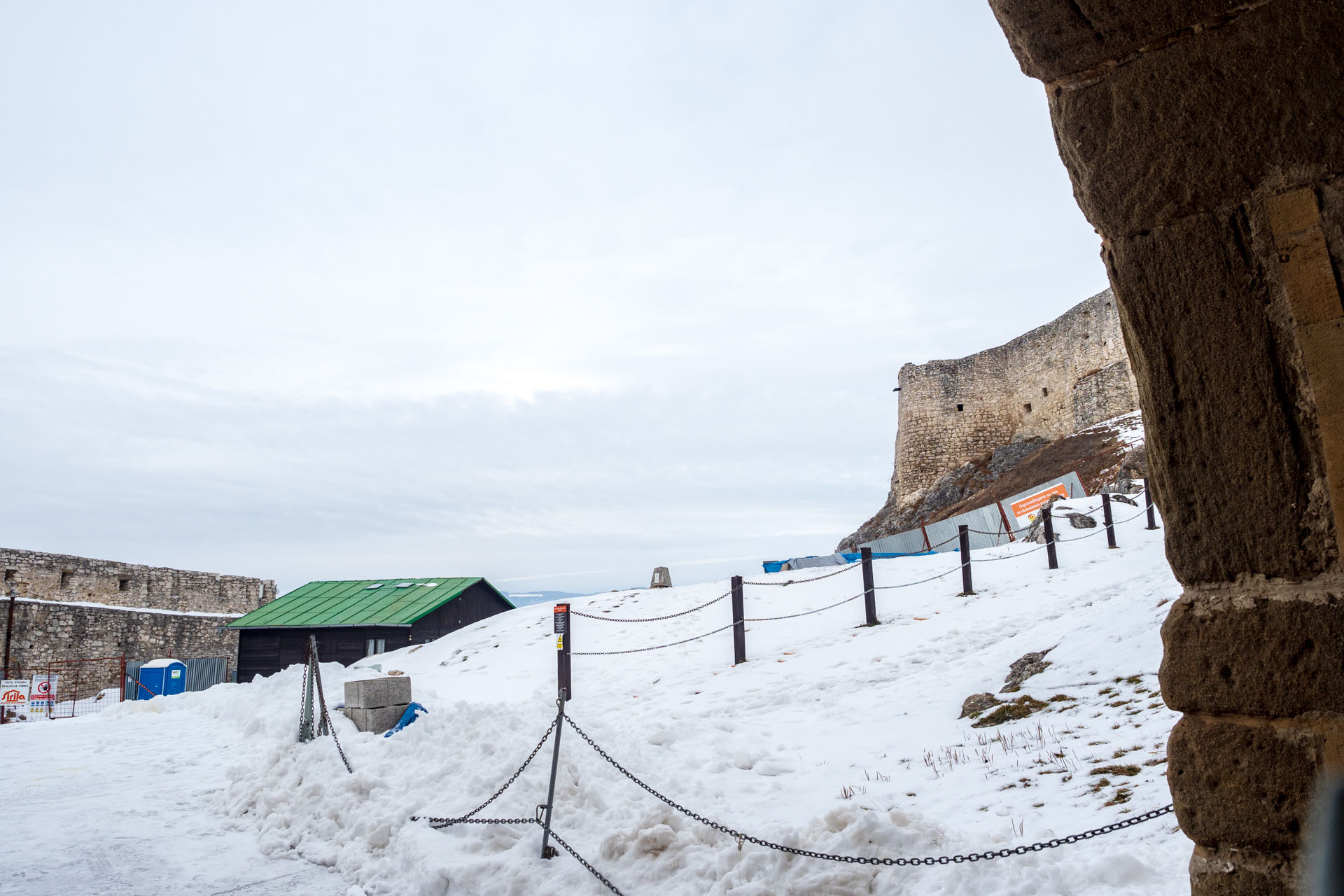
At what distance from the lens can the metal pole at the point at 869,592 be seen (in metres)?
11.3

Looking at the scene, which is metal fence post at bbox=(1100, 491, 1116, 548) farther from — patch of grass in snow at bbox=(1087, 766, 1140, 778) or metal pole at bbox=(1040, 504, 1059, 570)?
patch of grass in snow at bbox=(1087, 766, 1140, 778)

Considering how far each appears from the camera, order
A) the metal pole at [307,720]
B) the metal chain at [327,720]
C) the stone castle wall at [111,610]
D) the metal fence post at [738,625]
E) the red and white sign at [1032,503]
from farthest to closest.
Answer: the stone castle wall at [111,610] < the red and white sign at [1032,503] < the metal fence post at [738,625] < the metal pole at [307,720] < the metal chain at [327,720]

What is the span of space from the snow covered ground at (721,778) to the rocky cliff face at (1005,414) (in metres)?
19.6

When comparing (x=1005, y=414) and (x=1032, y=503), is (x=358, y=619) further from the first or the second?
(x=1005, y=414)

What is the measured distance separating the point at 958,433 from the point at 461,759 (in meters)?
34.3

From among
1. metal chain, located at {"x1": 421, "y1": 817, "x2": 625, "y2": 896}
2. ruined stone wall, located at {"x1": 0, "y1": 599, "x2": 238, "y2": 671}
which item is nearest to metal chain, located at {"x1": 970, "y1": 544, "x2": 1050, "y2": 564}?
metal chain, located at {"x1": 421, "y1": 817, "x2": 625, "y2": 896}

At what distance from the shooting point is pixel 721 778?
6.02 m

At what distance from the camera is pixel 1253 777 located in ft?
6.09

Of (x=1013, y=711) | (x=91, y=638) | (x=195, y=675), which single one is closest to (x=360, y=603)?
(x=195, y=675)

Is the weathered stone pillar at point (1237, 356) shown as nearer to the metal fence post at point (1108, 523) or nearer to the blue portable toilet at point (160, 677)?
the metal fence post at point (1108, 523)

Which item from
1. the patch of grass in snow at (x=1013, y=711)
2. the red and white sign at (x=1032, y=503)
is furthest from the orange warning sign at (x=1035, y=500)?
the patch of grass in snow at (x=1013, y=711)

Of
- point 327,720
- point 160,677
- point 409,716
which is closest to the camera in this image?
point 327,720

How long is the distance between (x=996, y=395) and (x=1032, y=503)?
1844 cm

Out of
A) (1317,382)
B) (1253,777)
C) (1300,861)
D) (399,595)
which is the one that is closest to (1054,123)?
(1317,382)
